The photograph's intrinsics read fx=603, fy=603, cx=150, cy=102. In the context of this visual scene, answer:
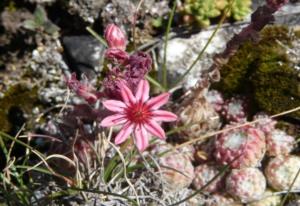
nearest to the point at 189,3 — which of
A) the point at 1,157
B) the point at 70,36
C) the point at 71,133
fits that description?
the point at 70,36

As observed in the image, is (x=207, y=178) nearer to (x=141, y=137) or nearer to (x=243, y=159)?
(x=243, y=159)

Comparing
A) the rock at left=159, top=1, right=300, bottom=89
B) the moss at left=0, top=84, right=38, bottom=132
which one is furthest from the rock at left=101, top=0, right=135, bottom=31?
the moss at left=0, top=84, right=38, bottom=132

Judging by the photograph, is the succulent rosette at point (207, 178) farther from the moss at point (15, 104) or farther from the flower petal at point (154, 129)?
the moss at point (15, 104)

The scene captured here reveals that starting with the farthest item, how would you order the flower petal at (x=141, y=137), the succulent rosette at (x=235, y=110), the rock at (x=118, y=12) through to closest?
the rock at (x=118, y=12) < the succulent rosette at (x=235, y=110) < the flower petal at (x=141, y=137)

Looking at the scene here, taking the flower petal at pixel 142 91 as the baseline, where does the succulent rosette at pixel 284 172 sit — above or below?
below

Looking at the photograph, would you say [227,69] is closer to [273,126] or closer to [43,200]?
[273,126]

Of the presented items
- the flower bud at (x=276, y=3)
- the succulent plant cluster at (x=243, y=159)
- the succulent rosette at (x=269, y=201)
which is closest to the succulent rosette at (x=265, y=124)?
the succulent plant cluster at (x=243, y=159)
